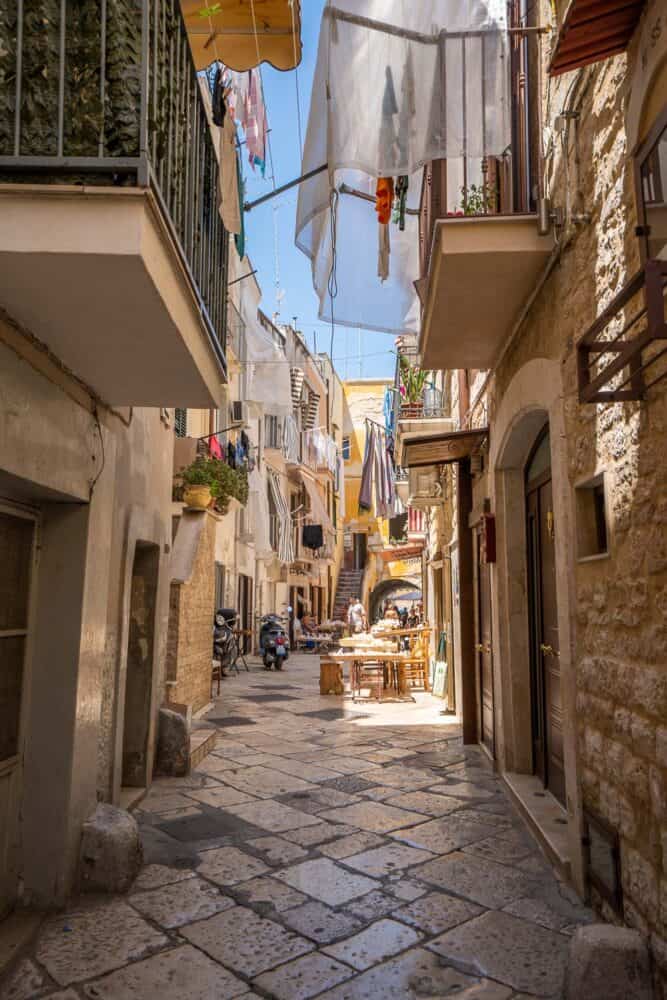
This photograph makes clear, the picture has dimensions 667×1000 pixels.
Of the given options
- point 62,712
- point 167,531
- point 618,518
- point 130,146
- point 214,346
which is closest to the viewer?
point 130,146

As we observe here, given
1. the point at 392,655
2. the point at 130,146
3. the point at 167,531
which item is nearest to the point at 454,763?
the point at 167,531

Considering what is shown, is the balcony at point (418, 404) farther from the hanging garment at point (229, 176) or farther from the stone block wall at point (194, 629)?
the hanging garment at point (229, 176)

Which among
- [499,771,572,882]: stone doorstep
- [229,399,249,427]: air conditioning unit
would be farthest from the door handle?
[229,399,249,427]: air conditioning unit

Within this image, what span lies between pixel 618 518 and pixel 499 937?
2.08 metres

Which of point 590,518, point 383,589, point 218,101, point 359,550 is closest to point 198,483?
point 218,101

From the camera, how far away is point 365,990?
3.07 metres

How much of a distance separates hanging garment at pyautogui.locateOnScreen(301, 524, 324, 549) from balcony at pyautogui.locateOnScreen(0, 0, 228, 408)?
80.5 feet

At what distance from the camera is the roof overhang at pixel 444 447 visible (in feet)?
24.7

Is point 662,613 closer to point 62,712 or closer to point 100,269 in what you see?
point 100,269

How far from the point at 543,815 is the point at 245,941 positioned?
8.09 feet

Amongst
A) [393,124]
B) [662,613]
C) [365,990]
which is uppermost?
[393,124]

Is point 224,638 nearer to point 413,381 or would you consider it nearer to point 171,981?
point 413,381

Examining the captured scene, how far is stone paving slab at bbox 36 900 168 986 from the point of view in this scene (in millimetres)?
3299

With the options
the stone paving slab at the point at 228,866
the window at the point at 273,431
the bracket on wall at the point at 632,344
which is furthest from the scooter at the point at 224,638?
the bracket on wall at the point at 632,344
